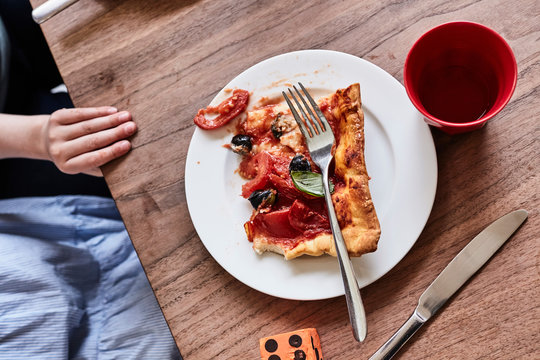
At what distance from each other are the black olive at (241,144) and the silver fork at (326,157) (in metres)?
0.17

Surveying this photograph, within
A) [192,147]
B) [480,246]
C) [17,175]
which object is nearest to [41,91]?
[17,175]

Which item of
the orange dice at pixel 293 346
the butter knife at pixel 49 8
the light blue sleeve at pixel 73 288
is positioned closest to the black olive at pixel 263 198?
the orange dice at pixel 293 346

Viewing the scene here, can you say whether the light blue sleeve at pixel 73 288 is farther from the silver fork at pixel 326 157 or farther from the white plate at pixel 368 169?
the silver fork at pixel 326 157

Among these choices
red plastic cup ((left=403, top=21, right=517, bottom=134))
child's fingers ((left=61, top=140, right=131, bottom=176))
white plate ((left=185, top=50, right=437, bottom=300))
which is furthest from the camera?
child's fingers ((left=61, top=140, right=131, bottom=176))

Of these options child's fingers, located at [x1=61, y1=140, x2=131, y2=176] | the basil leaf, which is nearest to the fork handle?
the basil leaf

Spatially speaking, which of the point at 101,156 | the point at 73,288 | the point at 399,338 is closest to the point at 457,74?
the point at 399,338

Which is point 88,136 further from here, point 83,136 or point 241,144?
point 241,144

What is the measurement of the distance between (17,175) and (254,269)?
1263mm

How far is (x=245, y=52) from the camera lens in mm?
1525

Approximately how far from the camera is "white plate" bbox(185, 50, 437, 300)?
1.33m

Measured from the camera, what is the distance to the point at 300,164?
132cm

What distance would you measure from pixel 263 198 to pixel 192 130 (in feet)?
1.18

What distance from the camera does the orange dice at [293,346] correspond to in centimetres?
134

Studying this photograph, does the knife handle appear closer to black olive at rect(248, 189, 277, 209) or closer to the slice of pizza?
the slice of pizza
